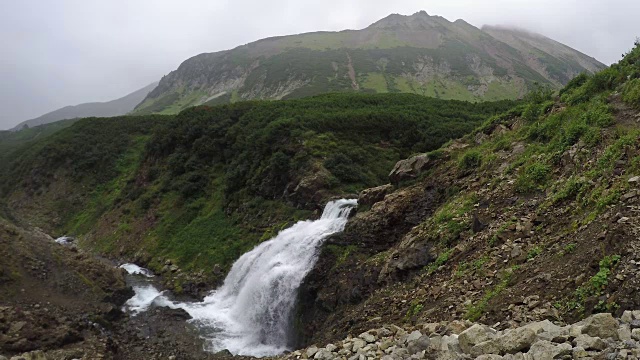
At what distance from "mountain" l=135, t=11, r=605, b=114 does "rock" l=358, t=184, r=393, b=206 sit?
80.9 metres

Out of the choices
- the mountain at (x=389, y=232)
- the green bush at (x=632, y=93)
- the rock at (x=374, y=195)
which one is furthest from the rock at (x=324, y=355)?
the rock at (x=374, y=195)

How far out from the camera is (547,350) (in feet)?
18.8

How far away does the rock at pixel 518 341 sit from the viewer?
6.31 m

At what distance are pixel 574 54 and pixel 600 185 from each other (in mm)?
216074

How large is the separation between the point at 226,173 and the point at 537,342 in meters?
37.4

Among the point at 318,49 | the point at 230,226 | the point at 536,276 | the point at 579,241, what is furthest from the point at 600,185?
the point at 318,49

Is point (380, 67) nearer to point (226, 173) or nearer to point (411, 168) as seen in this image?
point (226, 173)

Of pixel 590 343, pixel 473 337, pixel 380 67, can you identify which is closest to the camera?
pixel 590 343

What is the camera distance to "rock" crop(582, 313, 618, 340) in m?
5.84

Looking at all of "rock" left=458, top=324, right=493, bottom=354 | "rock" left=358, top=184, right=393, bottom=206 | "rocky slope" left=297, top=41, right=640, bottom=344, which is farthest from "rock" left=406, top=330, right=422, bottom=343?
"rock" left=358, top=184, right=393, bottom=206

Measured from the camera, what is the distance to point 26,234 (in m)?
25.1

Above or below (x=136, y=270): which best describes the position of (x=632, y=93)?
above

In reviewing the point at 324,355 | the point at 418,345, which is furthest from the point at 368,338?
the point at 418,345

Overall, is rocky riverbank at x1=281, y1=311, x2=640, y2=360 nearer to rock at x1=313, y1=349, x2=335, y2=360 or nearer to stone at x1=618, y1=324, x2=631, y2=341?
stone at x1=618, y1=324, x2=631, y2=341
